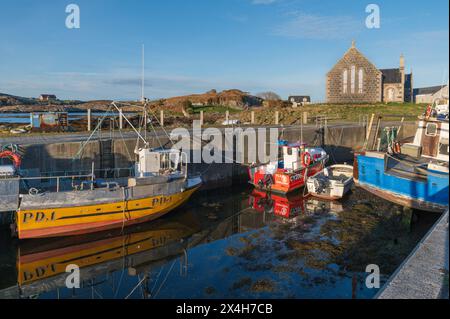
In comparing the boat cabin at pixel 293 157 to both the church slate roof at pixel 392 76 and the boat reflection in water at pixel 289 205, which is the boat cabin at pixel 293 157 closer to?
the boat reflection in water at pixel 289 205

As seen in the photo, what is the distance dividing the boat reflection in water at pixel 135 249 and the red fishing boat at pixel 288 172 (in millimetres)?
1972

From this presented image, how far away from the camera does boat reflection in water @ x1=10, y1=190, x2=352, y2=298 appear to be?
11.2 m

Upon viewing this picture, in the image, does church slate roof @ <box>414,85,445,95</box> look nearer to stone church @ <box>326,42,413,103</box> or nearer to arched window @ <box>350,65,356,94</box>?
stone church @ <box>326,42,413,103</box>

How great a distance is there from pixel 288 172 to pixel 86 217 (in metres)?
11.7

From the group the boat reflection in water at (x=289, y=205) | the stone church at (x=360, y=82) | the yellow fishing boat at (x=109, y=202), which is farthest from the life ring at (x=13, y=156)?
the stone church at (x=360, y=82)

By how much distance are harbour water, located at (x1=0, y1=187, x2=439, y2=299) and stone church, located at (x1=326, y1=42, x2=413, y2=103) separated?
166ft

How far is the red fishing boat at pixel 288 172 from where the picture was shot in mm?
21562

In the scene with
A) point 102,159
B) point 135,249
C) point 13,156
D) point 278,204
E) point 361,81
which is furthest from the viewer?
point 361,81

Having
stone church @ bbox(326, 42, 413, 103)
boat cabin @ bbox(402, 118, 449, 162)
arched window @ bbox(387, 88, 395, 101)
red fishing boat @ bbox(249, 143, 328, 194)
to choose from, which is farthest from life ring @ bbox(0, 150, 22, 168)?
arched window @ bbox(387, 88, 395, 101)

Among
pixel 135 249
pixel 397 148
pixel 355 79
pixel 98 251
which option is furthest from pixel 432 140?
pixel 355 79

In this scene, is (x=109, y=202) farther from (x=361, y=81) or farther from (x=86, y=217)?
(x=361, y=81)

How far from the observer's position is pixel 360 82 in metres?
64.8

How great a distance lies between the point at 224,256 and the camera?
13.1 meters
